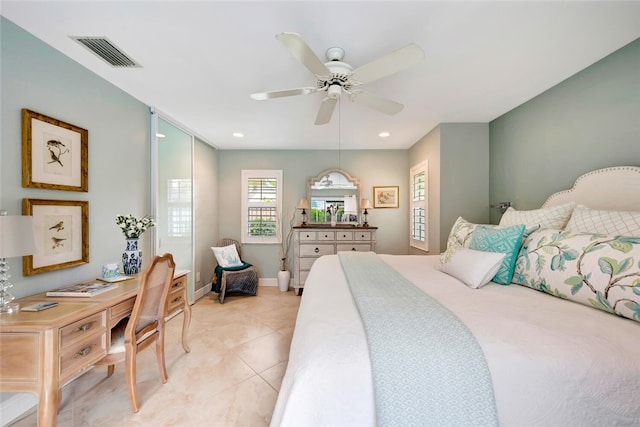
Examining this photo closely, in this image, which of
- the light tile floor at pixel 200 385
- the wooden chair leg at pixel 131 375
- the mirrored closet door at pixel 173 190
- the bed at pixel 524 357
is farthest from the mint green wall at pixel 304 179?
the bed at pixel 524 357

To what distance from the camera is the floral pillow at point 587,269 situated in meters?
1.05

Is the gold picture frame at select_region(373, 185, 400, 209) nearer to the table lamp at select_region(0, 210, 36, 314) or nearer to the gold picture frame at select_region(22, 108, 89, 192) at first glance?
the gold picture frame at select_region(22, 108, 89, 192)

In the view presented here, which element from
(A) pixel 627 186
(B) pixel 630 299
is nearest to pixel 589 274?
(B) pixel 630 299

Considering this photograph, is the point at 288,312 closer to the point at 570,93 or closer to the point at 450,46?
the point at 450,46

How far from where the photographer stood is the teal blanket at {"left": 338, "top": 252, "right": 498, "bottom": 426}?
31.3 inches

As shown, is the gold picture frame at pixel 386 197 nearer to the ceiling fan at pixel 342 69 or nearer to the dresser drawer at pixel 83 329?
the ceiling fan at pixel 342 69

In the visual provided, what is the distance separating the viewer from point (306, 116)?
292 cm

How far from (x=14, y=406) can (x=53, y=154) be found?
1.62 m

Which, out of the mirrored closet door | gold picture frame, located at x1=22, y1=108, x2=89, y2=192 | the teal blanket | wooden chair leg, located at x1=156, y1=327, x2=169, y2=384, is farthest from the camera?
the mirrored closet door

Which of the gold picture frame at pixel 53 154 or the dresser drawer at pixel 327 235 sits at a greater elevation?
the gold picture frame at pixel 53 154

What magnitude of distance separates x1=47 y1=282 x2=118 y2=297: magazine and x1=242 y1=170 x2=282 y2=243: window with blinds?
102 inches

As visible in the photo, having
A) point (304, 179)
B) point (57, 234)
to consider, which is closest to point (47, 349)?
point (57, 234)

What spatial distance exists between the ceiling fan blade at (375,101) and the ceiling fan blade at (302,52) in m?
0.29

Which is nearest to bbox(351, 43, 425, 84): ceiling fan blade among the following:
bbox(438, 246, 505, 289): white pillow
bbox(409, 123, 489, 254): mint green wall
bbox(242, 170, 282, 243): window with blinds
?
bbox(438, 246, 505, 289): white pillow
